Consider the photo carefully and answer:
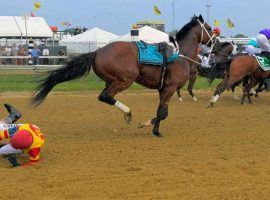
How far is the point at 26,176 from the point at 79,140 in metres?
2.87

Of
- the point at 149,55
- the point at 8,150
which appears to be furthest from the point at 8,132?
the point at 149,55

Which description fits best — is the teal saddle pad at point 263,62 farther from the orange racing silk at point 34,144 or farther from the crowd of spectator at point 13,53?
the crowd of spectator at point 13,53

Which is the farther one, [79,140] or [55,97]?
[55,97]

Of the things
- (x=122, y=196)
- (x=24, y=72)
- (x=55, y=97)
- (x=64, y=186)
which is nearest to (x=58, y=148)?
(x=64, y=186)

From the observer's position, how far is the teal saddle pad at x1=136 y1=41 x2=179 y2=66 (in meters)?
9.42

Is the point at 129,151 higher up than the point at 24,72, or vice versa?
the point at 129,151

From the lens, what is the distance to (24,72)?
29.2m

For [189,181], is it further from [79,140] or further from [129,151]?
[79,140]

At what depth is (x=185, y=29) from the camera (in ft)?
35.2

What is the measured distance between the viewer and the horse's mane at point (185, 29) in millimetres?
10672

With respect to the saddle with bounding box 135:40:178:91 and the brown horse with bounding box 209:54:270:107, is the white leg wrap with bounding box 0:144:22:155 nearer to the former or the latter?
the saddle with bounding box 135:40:178:91

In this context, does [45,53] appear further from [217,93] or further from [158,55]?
[158,55]

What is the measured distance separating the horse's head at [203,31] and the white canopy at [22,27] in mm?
31362

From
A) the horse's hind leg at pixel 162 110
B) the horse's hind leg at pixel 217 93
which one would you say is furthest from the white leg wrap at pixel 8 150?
the horse's hind leg at pixel 217 93
